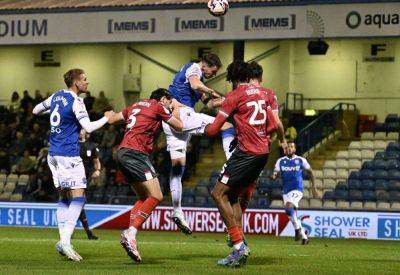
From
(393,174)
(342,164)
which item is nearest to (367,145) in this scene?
(342,164)

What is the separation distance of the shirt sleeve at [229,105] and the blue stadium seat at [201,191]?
17.5 meters

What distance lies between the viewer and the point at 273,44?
39.7m

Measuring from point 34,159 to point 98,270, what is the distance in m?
22.4

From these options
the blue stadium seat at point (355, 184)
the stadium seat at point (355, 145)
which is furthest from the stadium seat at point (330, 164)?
the blue stadium seat at point (355, 184)

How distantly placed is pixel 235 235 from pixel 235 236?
13mm

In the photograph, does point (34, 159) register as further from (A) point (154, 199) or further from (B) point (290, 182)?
(A) point (154, 199)

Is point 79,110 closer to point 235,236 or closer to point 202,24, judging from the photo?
point 235,236

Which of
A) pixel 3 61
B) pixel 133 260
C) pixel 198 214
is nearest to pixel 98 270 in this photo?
pixel 133 260

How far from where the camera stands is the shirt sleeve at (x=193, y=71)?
18.0 m

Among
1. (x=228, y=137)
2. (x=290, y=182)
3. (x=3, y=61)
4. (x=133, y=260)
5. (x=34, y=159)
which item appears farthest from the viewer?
(x=3, y=61)

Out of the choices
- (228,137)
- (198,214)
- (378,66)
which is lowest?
(198,214)

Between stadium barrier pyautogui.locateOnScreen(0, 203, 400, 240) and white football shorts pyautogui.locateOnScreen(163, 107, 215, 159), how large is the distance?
11.5 meters

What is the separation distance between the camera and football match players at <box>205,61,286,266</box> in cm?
1538

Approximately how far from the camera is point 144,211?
1584cm
